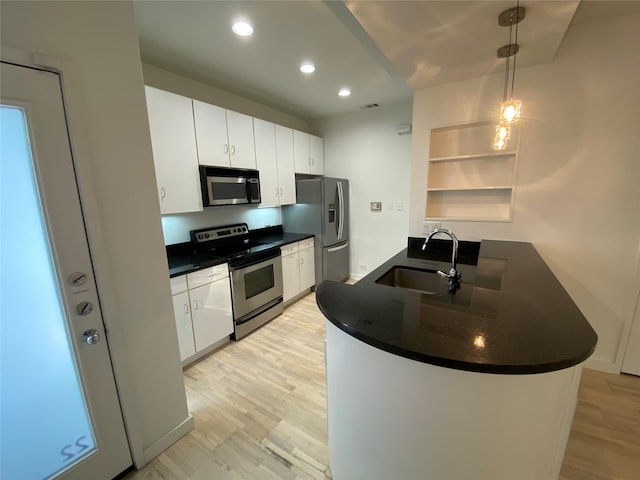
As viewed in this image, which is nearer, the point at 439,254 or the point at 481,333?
the point at 481,333

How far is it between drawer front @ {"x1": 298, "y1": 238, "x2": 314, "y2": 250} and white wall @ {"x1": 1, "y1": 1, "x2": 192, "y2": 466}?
2109mm

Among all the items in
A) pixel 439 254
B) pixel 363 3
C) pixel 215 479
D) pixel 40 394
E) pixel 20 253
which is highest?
pixel 363 3

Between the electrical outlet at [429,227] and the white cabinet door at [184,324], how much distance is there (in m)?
2.35

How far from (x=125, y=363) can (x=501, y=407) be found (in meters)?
1.68

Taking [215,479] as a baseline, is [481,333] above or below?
above

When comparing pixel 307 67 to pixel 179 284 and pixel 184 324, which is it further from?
pixel 184 324

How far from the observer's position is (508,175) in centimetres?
237

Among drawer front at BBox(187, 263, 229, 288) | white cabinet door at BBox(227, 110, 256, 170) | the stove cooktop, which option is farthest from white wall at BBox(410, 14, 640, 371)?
drawer front at BBox(187, 263, 229, 288)

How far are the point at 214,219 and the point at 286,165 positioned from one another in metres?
1.22

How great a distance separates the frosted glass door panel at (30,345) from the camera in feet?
3.36

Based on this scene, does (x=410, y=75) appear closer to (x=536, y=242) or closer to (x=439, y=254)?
(x=439, y=254)

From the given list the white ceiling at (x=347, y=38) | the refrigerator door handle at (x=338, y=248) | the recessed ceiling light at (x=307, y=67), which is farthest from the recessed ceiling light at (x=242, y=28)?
the refrigerator door handle at (x=338, y=248)

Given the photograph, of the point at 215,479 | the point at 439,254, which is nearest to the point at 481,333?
the point at 439,254

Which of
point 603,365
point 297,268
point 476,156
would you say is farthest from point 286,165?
point 603,365
